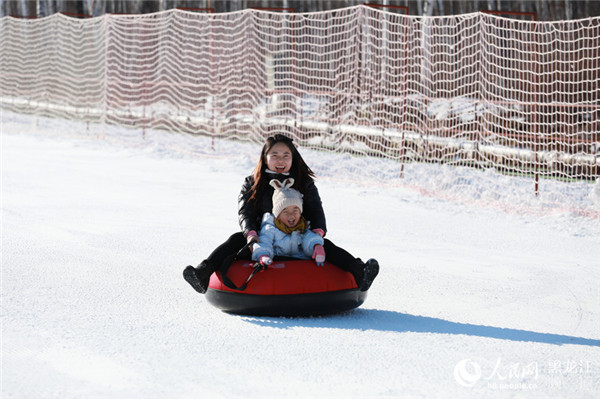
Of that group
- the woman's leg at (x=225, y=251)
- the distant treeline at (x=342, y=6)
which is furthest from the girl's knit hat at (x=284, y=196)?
the distant treeline at (x=342, y=6)

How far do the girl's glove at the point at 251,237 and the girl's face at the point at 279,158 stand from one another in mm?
419

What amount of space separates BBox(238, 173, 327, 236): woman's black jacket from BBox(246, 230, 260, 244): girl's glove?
86 millimetres

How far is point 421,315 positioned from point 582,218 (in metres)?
4.12

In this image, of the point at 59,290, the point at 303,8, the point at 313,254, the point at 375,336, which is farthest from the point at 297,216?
the point at 303,8

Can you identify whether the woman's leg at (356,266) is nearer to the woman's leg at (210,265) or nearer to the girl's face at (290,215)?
the girl's face at (290,215)

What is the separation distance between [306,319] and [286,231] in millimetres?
486

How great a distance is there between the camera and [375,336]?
13.7ft

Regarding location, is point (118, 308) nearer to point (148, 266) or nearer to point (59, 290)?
point (59, 290)

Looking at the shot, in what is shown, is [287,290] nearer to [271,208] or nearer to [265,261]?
[265,261]

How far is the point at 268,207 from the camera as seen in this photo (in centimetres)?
468

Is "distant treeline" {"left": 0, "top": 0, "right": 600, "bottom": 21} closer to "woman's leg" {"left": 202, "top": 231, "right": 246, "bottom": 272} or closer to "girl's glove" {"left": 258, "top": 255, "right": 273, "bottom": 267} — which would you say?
"woman's leg" {"left": 202, "top": 231, "right": 246, "bottom": 272}

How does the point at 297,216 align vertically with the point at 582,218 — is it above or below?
above

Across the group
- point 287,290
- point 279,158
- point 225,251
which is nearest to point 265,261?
point 287,290

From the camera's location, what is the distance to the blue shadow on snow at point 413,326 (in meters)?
4.28
